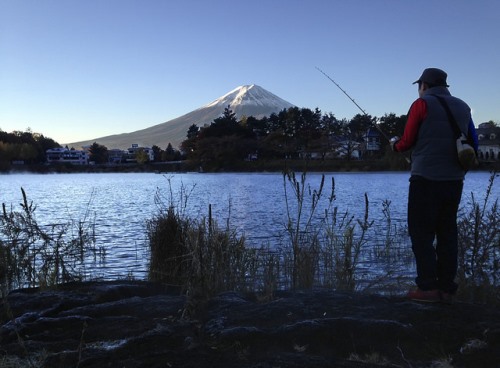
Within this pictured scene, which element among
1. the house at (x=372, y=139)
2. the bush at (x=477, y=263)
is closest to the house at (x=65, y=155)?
the house at (x=372, y=139)

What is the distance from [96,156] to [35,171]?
151 ft

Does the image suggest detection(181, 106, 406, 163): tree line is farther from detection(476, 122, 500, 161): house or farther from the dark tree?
the dark tree

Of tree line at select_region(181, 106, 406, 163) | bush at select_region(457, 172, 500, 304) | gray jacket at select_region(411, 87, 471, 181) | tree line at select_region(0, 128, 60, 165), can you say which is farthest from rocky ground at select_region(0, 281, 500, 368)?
tree line at select_region(0, 128, 60, 165)

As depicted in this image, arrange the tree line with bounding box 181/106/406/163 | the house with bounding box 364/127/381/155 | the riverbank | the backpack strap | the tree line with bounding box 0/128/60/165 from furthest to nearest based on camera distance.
A: the tree line with bounding box 0/128/60/165, the tree line with bounding box 181/106/406/163, the riverbank, the house with bounding box 364/127/381/155, the backpack strap

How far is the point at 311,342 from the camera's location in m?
3.44

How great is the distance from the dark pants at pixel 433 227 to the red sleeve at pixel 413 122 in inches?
13.1

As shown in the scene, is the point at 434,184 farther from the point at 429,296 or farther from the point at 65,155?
the point at 65,155

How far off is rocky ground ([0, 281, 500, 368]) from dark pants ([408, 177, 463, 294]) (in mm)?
279

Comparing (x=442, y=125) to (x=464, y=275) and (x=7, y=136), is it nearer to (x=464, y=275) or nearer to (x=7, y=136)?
(x=464, y=275)

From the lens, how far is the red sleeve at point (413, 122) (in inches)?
168

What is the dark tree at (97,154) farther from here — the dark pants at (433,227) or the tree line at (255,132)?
the dark pants at (433,227)

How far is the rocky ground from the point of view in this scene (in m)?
3.12

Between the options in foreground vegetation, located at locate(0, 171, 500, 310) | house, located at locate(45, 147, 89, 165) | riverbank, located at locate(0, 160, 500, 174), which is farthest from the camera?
house, located at locate(45, 147, 89, 165)

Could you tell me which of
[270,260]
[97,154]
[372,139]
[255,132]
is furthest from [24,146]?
[270,260]
